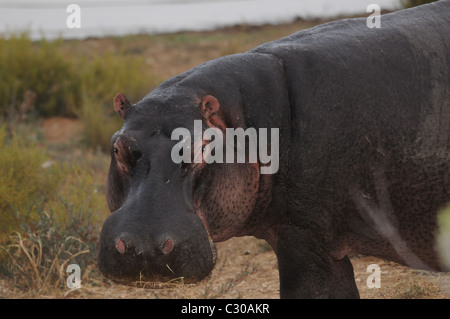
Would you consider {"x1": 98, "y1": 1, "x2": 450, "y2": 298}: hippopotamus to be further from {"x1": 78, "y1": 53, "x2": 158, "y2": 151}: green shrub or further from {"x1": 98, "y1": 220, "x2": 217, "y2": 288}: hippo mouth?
{"x1": 78, "y1": 53, "x2": 158, "y2": 151}: green shrub

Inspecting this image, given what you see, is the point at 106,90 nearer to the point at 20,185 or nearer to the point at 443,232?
the point at 20,185

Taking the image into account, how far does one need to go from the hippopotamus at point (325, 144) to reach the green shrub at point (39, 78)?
28.0ft

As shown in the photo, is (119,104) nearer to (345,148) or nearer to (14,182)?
(345,148)

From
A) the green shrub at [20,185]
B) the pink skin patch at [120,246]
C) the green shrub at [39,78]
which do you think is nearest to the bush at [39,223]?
the green shrub at [20,185]

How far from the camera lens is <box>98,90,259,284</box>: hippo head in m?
2.64

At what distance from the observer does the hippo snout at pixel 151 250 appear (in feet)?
8.58

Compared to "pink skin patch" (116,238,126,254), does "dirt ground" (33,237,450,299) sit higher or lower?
lower

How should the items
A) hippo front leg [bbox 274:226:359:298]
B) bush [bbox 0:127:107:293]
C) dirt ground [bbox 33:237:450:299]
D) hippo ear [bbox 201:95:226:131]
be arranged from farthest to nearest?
bush [bbox 0:127:107:293] → dirt ground [bbox 33:237:450:299] → hippo front leg [bbox 274:226:359:298] → hippo ear [bbox 201:95:226:131]

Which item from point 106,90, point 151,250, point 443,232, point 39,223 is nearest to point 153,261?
point 151,250

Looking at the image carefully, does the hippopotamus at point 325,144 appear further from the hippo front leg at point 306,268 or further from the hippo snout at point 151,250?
the hippo snout at point 151,250

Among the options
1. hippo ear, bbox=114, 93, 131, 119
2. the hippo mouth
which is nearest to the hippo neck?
hippo ear, bbox=114, 93, 131, 119

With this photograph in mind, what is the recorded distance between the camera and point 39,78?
39.1ft

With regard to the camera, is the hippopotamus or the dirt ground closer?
the hippopotamus

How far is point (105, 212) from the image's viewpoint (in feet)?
19.3
